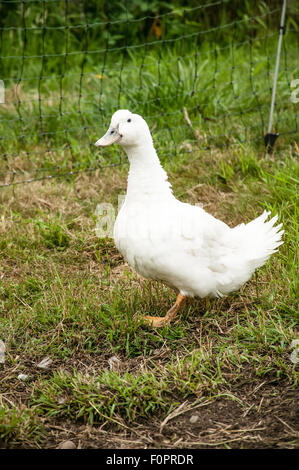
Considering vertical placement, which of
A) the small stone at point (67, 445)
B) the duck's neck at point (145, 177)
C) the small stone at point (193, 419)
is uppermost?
the duck's neck at point (145, 177)

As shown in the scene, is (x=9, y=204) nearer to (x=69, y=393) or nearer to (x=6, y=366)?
(x=6, y=366)

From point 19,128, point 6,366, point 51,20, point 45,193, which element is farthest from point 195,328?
point 51,20

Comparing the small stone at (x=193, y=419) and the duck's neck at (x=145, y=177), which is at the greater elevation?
the duck's neck at (x=145, y=177)

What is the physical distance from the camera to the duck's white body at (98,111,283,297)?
2.96 m

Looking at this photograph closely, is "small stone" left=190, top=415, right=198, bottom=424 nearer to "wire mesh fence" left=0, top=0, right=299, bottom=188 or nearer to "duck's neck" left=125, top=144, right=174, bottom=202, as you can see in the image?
"duck's neck" left=125, top=144, right=174, bottom=202

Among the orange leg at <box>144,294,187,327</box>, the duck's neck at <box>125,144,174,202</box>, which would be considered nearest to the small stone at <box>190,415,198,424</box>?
the orange leg at <box>144,294,187,327</box>

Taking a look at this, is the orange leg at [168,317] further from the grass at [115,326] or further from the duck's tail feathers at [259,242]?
the duck's tail feathers at [259,242]

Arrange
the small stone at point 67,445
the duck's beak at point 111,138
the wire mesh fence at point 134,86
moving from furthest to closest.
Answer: the wire mesh fence at point 134,86
the duck's beak at point 111,138
the small stone at point 67,445

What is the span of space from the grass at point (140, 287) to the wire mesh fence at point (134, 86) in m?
0.02

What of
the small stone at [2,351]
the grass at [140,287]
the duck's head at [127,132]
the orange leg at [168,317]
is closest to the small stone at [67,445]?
the grass at [140,287]

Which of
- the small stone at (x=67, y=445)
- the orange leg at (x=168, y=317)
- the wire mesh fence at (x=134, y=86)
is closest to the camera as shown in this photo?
the small stone at (x=67, y=445)

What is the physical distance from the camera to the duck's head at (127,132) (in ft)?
9.97

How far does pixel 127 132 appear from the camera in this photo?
304cm

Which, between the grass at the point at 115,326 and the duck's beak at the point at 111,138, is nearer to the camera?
the grass at the point at 115,326
